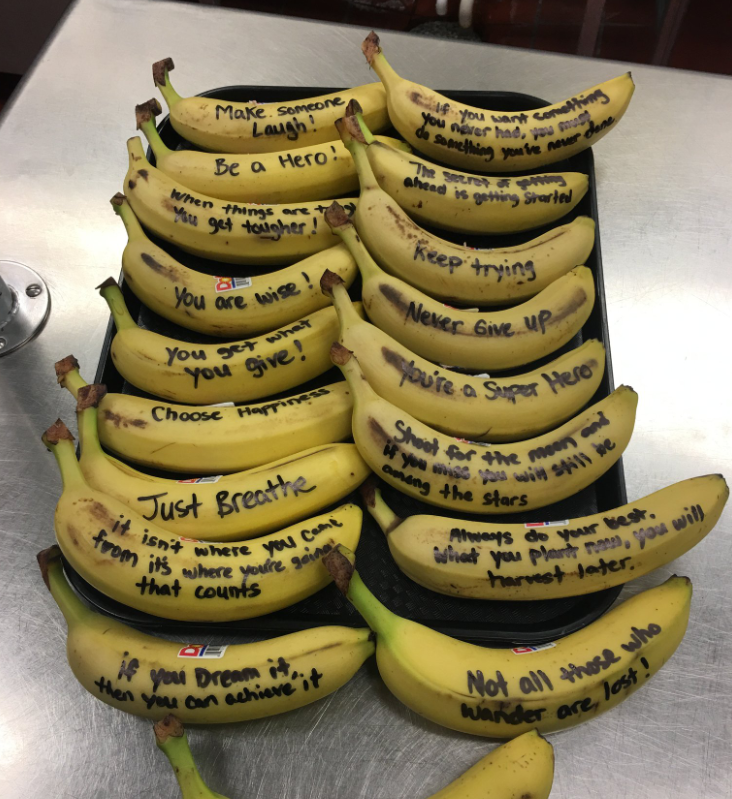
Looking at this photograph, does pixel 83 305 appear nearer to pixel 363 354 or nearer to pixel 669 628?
pixel 363 354

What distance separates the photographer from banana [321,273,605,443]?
1.08 metres

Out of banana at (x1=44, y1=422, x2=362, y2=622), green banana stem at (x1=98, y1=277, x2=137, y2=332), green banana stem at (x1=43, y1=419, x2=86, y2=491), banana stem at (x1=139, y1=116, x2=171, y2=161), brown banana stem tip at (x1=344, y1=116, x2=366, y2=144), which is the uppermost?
brown banana stem tip at (x1=344, y1=116, x2=366, y2=144)

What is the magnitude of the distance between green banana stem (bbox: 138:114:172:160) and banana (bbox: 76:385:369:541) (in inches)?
23.2

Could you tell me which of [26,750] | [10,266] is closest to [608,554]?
[26,750]

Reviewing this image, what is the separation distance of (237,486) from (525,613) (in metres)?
0.52

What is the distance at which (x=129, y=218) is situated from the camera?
1280 millimetres

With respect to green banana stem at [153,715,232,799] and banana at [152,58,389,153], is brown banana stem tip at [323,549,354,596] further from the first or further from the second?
banana at [152,58,389,153]

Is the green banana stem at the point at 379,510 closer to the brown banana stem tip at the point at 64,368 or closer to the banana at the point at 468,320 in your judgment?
the banana at the point at 468,320

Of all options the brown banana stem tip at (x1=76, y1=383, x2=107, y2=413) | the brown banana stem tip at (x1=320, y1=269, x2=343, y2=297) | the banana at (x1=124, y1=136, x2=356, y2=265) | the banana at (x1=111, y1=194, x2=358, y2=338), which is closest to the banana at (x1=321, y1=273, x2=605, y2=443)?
the brown banana stem tip at (x1=320, y1=269, x2=343, y2=297)

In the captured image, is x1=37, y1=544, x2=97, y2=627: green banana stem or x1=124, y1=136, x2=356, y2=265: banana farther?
x1=124, y1=136, x2=356, y2=265: banana

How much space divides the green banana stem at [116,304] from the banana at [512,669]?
24.1 inches

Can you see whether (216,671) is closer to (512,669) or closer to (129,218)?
(512,669)

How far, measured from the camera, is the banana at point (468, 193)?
49.2 inches

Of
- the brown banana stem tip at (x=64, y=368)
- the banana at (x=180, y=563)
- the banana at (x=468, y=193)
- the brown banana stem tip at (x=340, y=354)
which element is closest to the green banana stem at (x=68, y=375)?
the brown banana stem tip at (x=64, y=368)
